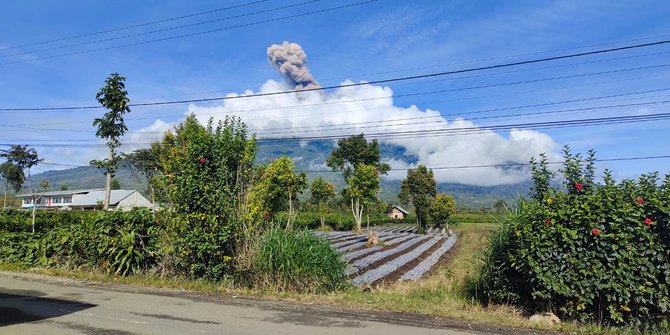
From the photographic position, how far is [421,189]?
61.5 metres

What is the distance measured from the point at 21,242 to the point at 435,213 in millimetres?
44591

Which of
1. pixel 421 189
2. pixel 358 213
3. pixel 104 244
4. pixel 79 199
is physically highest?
pixel 79 199

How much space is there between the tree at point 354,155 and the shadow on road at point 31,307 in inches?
2044

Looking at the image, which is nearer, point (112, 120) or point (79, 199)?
point (112, 120)

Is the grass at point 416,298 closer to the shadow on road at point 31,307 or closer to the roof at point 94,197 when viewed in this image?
the shadow on road at point 31,307

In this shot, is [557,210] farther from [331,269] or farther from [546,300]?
[331,269]

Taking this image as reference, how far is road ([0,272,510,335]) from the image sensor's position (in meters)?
6.88

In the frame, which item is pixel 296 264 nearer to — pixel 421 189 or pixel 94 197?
pixel 421 189

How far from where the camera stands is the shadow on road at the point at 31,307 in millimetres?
7574

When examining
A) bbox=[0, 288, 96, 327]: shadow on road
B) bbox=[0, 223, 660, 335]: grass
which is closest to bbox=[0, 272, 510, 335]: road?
bbox=[0, 288, 96, 327]: shadow on road

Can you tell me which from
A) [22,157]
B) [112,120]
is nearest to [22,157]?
[22,157]

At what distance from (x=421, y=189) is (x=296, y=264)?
52.5 meters

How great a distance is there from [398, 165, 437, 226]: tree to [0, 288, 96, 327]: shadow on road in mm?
51377

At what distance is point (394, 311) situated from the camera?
8.77 metres
